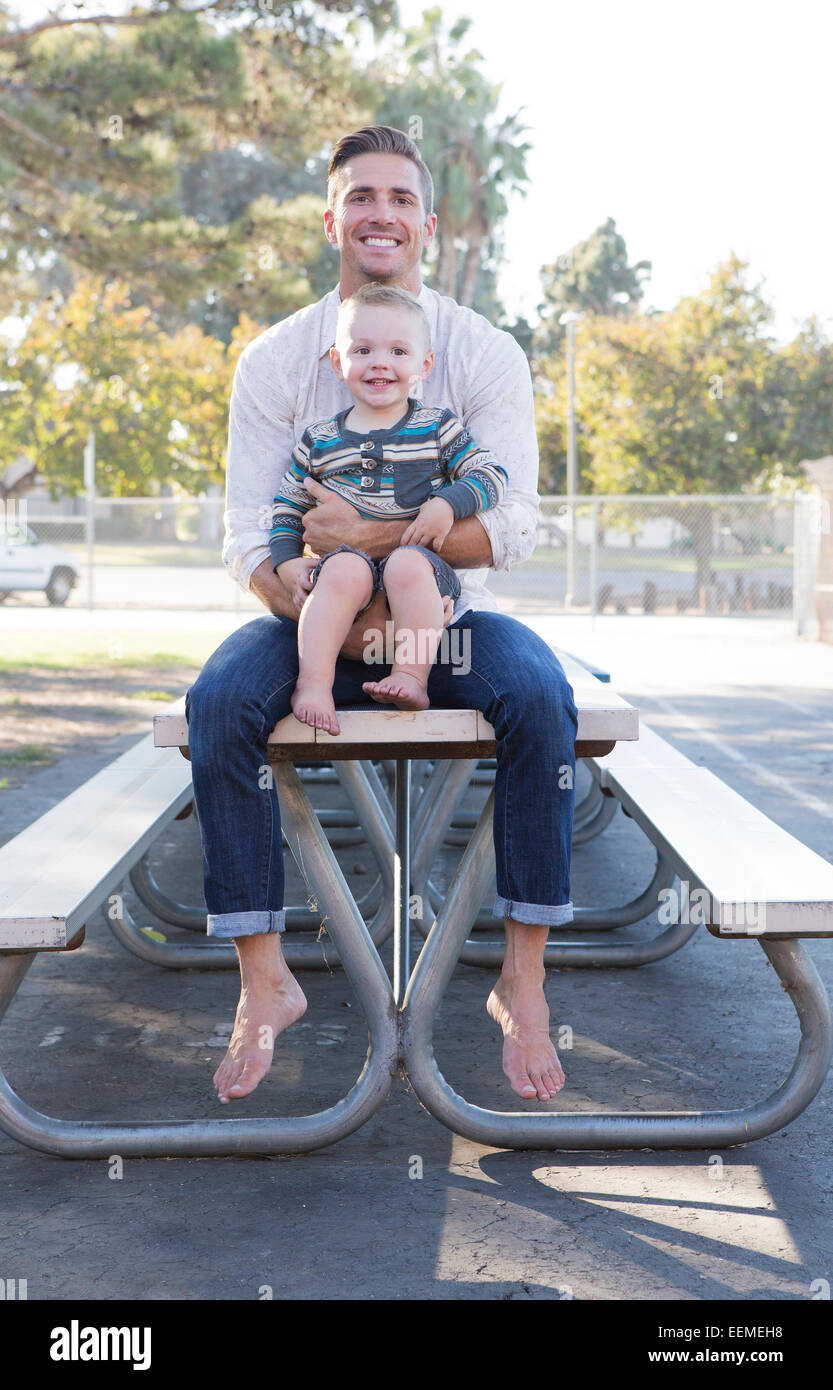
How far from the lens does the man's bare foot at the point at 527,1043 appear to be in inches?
108

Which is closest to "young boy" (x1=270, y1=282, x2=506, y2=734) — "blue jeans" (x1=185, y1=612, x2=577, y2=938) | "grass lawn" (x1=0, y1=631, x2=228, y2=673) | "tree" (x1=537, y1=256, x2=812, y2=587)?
"blue jeans" (x1=185, y1=612, x2=577, y2=938)

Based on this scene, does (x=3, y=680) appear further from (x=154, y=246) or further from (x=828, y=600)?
(x=828, y=600)

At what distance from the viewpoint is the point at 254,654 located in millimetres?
2877

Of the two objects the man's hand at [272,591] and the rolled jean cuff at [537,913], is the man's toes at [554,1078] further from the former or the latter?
the man's hand at [272,591]

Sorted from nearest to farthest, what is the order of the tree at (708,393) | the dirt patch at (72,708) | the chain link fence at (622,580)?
the dirt patch at (72,708) → the chain link fence at (622,580) → the tree at (708,393)

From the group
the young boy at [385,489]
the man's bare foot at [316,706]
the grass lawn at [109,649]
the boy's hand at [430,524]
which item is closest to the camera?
the man's bare foot at [316,706]

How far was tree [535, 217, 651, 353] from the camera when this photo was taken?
225 feet

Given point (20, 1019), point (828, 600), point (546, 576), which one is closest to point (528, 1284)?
point (20, 1019)

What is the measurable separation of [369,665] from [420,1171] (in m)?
1.02

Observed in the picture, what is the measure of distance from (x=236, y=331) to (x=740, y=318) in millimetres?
11467

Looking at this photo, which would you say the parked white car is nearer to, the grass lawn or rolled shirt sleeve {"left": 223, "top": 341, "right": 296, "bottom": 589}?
the grass lawn

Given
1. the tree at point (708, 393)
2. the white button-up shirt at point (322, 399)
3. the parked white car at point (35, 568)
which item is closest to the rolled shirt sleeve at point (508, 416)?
the white button-up shirt at point (322, 399)

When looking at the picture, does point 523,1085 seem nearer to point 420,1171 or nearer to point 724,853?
point 420,1171

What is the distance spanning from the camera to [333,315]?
3.51 meters
